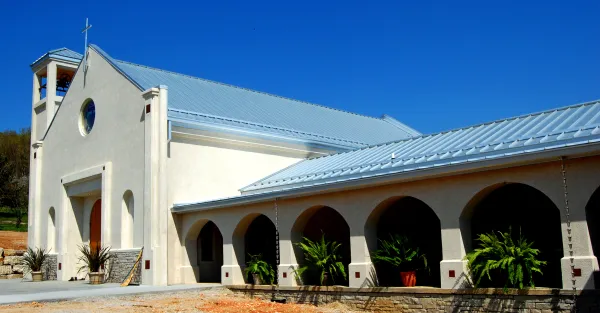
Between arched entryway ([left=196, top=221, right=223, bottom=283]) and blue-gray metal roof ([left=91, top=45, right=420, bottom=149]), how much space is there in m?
4.11

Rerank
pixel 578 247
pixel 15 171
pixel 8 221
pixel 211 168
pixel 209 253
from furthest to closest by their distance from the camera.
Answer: pixel 15 171 < pixel 8 221 < pixel 209 253 < pixel 211 168 < pixel 578 247

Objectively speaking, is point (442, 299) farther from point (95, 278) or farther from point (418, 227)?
point (95, 278)

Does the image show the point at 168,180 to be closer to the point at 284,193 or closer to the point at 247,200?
the point at 247,200

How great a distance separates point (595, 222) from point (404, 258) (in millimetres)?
4565

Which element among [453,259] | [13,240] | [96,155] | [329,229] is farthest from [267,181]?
[13,240]

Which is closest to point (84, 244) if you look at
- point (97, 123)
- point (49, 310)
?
point (97, 123)

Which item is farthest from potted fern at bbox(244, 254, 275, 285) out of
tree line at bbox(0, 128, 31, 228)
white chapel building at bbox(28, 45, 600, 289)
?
tree line at bbox(0, 128, 31, 228)

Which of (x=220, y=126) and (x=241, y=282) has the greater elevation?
(x=220, y=126)

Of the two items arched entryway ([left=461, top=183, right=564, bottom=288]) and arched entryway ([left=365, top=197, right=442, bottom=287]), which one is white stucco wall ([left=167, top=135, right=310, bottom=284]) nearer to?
arched entryway ([left=365, top=197, right=442, bottom=287])

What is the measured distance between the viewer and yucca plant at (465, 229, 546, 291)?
13680 millimetres

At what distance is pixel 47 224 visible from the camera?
97.2 ft

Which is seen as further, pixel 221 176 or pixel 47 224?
pixel 47 224

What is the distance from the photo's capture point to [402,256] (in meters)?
16.5

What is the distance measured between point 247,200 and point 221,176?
176 inches
